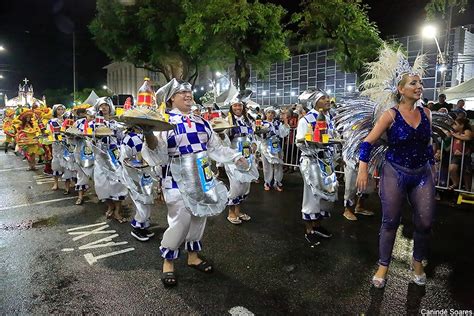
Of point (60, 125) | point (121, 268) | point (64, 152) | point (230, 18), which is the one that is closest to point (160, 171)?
point (121, 268)

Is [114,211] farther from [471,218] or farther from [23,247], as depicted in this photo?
[471,218]

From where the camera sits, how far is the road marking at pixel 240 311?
9.95 ft

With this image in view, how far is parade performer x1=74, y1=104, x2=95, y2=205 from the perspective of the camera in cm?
618

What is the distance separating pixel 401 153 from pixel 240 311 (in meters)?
2.05

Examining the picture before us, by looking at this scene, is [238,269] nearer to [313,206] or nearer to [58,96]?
[313,206]

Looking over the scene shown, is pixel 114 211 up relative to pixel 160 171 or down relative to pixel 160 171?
down

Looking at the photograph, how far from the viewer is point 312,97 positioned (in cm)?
479

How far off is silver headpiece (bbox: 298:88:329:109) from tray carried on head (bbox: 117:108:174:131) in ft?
7.52

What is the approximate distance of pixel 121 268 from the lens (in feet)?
13.2

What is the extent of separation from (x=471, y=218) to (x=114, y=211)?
6016mm

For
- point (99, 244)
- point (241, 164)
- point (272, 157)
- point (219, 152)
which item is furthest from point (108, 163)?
point (272, 157)


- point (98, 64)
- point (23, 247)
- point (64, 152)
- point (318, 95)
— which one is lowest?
point (23, 247)

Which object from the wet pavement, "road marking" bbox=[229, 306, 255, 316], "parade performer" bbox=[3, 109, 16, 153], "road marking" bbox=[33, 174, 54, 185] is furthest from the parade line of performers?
"parade performer" bbox=[3, 109, 16, 153]

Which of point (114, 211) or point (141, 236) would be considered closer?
point (141, 236)
